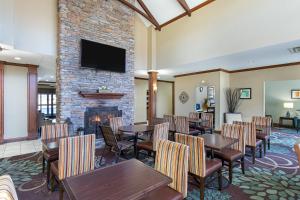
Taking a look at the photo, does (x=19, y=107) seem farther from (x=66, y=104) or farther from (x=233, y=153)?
(x=233, y=153)

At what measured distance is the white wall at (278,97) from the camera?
8234 mm

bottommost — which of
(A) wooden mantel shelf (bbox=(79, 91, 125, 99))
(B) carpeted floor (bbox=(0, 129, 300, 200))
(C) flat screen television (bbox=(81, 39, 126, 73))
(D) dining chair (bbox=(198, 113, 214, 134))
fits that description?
(B) carpeted floor (bbox=(0, 129, 300, 200))

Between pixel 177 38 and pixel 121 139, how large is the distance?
160 inches

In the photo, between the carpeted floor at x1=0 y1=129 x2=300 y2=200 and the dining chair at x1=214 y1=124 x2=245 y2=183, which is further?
the dining chair at x1=214 y1=124 x2=245 y2=183

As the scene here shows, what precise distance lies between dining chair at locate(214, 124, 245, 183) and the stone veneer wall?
3537 millimetres

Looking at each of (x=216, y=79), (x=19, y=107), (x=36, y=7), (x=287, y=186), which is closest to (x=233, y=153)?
(x=287, y=186)

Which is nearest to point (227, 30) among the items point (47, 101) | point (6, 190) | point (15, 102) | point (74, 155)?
point (74, 155)

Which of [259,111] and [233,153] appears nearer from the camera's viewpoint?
[233,153]

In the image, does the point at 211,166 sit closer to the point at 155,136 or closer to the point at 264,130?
the point at 155,136

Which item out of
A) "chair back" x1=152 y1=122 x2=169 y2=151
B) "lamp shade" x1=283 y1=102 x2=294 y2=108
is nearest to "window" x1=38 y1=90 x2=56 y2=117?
"chair back" x1=152 y1=122 x2=169 y2=151

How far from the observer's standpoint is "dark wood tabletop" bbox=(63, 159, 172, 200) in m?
1.36

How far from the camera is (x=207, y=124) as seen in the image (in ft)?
18.3

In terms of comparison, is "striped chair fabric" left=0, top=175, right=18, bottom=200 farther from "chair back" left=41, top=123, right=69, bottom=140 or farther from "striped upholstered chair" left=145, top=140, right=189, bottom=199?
"chair back" left=41, top=123, right=69, bottom=140

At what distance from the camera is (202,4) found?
5.30 meters
